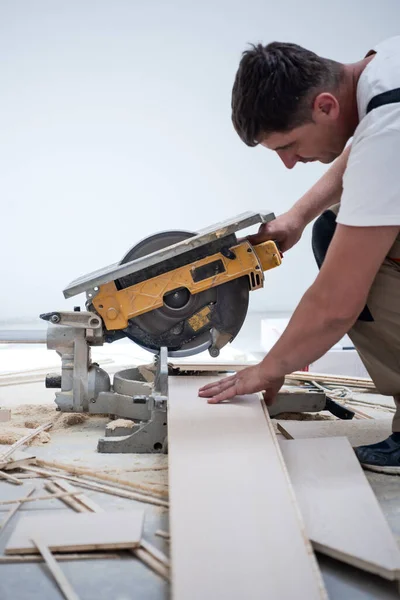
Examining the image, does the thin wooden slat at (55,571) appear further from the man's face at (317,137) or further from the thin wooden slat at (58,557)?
the man's face at (317,137)

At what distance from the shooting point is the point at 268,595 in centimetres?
108

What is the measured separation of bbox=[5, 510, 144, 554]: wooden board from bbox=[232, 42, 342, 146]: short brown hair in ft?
3.27

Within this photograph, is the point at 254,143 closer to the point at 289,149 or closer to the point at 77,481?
the point at 289,149

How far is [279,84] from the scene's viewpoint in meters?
1.66

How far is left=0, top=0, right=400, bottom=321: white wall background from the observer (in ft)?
20.2

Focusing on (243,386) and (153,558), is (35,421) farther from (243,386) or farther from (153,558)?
(153,558)

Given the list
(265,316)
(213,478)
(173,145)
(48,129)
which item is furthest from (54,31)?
(213,478)

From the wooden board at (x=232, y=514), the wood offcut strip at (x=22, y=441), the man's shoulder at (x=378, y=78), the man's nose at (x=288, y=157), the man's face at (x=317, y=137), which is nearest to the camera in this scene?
the wooden board at (x=232, y=514)

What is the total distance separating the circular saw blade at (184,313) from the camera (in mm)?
2422

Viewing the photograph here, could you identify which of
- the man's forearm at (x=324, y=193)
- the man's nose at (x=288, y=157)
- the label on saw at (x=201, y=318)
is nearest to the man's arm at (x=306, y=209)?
the man's forearm at (x=324, y=193)

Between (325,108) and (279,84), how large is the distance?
0.44ft

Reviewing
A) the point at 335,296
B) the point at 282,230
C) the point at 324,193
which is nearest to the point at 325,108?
the point at 335,296

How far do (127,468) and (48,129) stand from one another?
5.03m

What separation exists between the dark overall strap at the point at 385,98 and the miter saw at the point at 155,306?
2.52 feet
